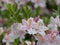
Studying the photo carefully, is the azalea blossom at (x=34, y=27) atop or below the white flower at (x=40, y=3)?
below

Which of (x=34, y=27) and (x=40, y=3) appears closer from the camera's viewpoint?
(x=34, y=27)

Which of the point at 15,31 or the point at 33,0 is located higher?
the point at 33,0

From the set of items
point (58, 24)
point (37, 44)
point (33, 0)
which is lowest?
point (37, 44)

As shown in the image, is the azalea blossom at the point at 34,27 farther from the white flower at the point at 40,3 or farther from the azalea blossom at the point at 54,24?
the white flower at the point at 40,3

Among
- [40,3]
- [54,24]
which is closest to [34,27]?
[54,24]

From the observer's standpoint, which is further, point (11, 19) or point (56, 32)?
point (11, 19)

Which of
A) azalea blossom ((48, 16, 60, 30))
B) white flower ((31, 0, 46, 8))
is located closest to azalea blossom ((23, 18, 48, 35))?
azalea blossom ((48, 16, 60, 30))

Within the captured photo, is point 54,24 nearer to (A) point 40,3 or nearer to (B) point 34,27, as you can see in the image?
(B) point 34,27

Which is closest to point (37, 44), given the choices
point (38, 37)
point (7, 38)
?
point (38, 37)

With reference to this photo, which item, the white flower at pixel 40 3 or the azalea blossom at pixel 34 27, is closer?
the azalea blossom at pixel 34 27

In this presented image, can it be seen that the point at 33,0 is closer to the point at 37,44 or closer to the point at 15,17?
the point at 15,17

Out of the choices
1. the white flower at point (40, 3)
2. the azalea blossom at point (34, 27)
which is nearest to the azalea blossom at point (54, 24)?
the azalea blossom at point (34, 27)
